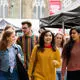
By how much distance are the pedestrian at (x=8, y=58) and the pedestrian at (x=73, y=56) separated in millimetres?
1149

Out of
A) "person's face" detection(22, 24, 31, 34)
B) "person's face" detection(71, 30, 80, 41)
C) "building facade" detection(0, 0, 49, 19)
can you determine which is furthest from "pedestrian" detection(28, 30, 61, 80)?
"building facade" detection(0, 0, 49, 19)

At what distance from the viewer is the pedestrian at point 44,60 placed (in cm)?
769

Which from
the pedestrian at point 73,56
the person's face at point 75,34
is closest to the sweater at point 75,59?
the pedestrian at point 73,56

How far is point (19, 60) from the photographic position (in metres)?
6.79

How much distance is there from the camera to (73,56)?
743 centimetres

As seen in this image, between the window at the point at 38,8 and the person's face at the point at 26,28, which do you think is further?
the window at the point at 38,8

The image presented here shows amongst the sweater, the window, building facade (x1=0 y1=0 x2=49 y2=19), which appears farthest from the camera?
the window

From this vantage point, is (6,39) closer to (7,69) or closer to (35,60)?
(7,69)

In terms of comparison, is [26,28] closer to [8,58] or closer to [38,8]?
[8,58]

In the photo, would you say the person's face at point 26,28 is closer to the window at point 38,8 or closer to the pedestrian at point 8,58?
the pedestrian at point 8,58

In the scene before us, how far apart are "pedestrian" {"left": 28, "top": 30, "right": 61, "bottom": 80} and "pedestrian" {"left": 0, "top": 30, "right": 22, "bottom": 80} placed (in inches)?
37.5

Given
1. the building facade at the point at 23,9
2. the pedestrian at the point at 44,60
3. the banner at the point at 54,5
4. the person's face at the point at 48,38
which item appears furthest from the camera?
the building facade at the point at 23,9

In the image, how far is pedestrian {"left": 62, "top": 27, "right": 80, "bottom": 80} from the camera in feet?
24.3

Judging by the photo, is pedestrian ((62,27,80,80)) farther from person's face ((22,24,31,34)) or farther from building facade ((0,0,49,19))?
building facade ((0,0,49,19))
